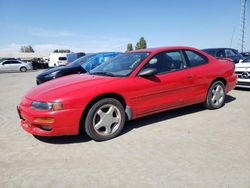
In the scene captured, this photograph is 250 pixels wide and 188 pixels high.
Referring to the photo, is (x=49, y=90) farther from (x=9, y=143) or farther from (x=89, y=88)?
(x=9, y=143)

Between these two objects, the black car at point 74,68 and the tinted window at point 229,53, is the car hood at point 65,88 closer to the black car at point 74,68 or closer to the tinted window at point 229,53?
the black car at point 74,68

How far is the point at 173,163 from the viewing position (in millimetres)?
3129

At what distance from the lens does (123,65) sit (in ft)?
15.6

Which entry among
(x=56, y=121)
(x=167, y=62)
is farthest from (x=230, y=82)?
(x=56, y=121)

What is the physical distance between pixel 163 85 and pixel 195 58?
124 cm

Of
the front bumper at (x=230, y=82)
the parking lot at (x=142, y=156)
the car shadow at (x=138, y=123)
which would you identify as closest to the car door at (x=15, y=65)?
the parking lot at (x=142, y=156)

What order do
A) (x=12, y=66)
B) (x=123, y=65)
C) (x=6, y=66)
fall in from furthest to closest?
(x=12, y=66) < (x=6, y=66) < (x=123, y=65)

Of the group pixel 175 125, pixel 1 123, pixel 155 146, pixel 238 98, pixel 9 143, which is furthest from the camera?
pixel 238 98

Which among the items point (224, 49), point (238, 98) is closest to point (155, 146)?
point (238, 98)

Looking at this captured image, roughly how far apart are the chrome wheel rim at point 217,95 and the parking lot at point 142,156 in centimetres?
74

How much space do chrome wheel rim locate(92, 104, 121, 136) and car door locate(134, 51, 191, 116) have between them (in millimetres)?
421

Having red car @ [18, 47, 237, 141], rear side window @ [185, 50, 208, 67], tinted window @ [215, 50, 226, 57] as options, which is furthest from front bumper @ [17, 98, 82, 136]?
tinted window @ [215, 50, 226, 57]

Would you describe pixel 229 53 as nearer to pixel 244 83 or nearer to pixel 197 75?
pixel 244 83

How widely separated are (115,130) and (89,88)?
854mm
